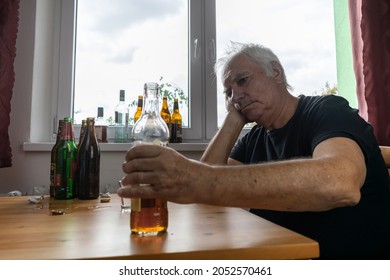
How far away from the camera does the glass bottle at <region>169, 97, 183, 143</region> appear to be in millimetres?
1637

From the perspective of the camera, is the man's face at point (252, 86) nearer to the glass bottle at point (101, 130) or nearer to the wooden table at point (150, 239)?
the wooden table at point (150, 239)

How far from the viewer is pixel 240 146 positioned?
1233 millimetres

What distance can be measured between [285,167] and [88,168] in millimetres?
663

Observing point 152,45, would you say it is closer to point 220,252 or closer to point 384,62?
point 384,62

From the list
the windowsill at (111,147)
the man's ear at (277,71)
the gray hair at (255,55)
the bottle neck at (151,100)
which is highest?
the gray hair at (255,55)

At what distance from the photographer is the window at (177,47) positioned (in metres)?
1.72

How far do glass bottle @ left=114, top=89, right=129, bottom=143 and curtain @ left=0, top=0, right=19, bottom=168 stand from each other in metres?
0.51

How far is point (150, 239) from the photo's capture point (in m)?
0.48

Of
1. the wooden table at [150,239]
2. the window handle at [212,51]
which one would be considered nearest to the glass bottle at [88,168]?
the wooden table at [150,239]

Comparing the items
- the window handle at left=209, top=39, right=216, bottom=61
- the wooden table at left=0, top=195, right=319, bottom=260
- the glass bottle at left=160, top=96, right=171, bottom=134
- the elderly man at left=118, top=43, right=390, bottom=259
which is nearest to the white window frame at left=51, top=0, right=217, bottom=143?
the window handle at left=209, top=39, right=216, bottom=61

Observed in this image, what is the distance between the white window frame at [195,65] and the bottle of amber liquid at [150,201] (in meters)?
1.14

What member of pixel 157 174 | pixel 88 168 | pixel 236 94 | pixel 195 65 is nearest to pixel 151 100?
pixel 157 174

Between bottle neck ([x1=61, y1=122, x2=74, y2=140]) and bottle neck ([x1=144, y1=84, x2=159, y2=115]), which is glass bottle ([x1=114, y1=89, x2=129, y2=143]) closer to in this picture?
bottle neck ([x1=61, y1=122, x2=74, y2=140])

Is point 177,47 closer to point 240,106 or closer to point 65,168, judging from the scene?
point 240,106
